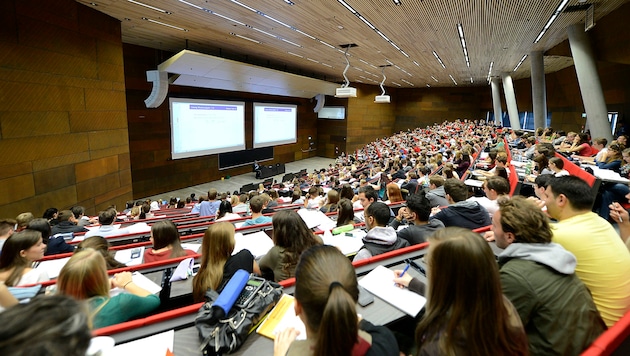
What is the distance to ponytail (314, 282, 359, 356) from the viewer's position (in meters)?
1.06

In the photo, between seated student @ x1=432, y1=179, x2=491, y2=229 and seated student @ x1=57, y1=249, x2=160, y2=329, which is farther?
seated student @ x1=432, y1=179, x2=491, y2=229

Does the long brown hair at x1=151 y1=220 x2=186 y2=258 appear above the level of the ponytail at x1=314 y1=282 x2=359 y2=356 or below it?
below

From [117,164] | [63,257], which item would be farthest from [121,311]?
[117,164]

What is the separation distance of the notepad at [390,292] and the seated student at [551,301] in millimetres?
458

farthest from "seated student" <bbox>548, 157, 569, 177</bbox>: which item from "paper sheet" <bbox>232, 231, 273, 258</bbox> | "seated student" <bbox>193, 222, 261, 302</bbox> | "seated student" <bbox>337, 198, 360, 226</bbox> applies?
"seated student" <bbox>193, 222, 261, 302</bbox>

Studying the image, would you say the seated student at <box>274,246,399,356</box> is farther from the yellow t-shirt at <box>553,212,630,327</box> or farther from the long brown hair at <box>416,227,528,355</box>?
the yellow t-shirt at <box>553,212,630,327</box>

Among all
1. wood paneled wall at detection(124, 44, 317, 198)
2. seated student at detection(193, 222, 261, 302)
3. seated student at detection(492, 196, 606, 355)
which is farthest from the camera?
wood paneled wall at detection(124, 44, 317, 198)

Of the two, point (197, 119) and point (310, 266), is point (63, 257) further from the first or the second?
point (197, 119)

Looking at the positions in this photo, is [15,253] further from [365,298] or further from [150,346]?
[365,298]

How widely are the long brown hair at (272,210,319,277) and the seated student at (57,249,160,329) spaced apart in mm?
1043

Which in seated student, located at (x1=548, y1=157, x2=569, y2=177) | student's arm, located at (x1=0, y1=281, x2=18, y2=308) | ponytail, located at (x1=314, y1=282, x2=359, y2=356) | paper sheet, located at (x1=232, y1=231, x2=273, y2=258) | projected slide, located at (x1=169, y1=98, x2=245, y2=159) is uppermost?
projected slide, located at (x1=169, y1=98, x2=245, y2=159)

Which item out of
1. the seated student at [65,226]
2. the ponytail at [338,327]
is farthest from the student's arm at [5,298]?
the seated student at [65,226]

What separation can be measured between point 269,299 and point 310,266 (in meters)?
0.54

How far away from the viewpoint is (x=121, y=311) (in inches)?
71.8
